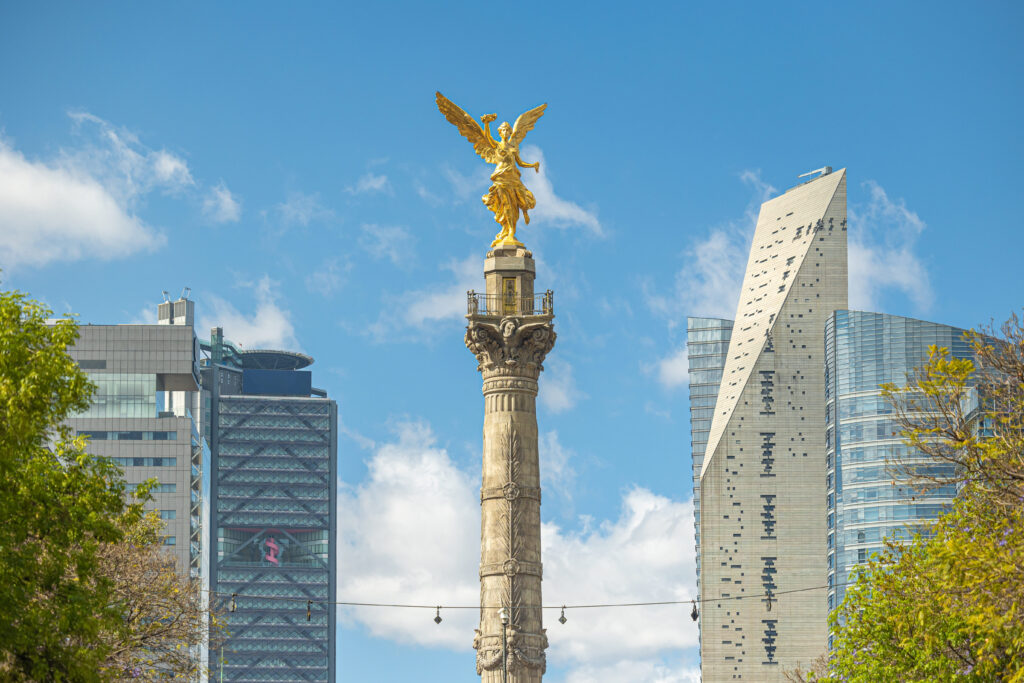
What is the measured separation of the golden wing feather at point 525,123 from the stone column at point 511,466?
6.26m

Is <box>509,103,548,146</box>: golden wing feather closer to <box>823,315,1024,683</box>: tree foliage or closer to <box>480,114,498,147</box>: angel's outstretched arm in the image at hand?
<box>480,114,498,147</box>: angel's outstretched arm

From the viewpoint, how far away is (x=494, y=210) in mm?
87500

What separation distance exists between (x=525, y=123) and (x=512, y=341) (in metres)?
12.0

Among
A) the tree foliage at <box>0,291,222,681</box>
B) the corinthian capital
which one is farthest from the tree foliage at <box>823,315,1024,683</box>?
the corinthian capital

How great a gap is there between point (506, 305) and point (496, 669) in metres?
16.8

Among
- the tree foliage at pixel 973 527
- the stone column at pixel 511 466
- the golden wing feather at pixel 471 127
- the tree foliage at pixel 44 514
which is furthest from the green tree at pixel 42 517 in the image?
the golden wing feather at pixel 471 127

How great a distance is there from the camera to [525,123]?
290ft

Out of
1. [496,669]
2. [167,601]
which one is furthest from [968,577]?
[496,669]

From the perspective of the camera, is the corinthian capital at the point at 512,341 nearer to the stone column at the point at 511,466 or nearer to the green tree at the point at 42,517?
the stone column at the point at 511,466

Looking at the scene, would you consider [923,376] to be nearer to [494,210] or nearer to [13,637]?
[13,637]

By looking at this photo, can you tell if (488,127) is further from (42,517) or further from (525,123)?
(42,517)

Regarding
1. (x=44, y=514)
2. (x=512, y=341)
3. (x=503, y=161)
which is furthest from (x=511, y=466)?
(x=44, y=514)

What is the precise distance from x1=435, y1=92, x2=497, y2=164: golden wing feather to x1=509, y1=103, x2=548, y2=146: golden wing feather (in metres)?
1.23

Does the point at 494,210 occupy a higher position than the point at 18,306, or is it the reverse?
the point at 494,210
